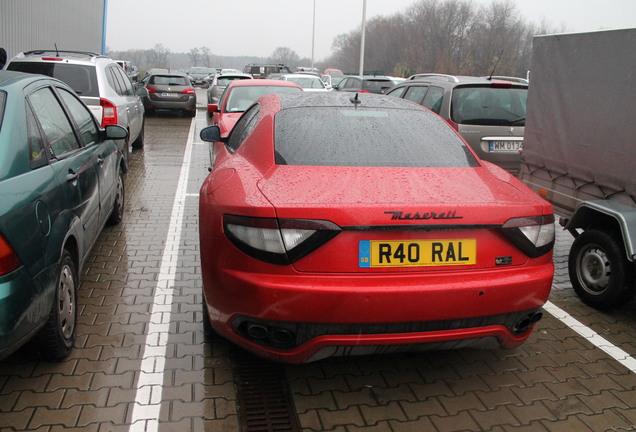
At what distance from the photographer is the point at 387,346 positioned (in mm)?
2811

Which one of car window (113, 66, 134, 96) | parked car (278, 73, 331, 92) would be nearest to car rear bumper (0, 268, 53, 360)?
car window (113, 66, 134, 96)

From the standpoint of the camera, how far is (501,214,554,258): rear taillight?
9.48 ft

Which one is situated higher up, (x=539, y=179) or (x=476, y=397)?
(x=539, y=179)

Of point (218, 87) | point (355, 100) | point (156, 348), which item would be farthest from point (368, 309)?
point (218, 87)

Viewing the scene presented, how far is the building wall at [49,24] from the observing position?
16375mm

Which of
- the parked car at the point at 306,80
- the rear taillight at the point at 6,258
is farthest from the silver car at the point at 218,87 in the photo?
the rear taillight at the point at 6,258

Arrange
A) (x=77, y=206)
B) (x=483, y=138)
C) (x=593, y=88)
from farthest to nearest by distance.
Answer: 1. (x=483, y=138)
2. (x=593, y=88)
3. (x=77, y=206)

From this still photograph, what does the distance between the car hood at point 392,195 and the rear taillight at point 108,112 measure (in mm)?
5752

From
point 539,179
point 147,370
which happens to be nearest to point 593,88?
point 539,179

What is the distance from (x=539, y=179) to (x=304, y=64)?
458 feet

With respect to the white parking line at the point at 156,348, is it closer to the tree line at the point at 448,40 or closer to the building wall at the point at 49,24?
the building wall at the point at 49,24

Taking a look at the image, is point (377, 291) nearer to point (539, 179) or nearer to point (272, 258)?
point (272, 258)

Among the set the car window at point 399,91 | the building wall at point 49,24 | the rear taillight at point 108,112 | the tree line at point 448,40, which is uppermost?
the tree line at point 448,40

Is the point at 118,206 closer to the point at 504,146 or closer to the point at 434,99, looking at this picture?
the point at 434,99
